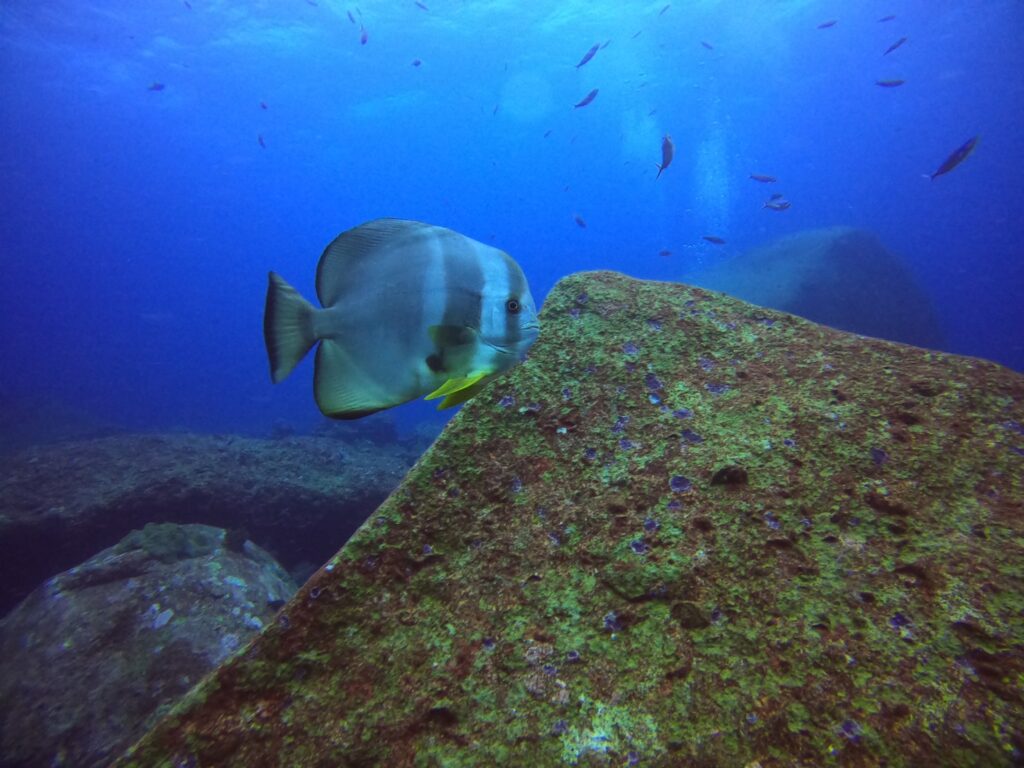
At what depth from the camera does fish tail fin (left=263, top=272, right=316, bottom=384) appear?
4.21 ft

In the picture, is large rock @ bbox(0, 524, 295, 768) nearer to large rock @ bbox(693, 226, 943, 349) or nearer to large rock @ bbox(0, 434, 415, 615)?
large rock @ bbox(0, 434, 415, 615)

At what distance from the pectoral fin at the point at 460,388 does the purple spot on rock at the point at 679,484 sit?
0.91 meters

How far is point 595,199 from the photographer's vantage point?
11388 cm

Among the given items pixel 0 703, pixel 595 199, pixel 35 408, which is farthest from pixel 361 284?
pixel 595 199

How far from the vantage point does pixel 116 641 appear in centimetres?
367

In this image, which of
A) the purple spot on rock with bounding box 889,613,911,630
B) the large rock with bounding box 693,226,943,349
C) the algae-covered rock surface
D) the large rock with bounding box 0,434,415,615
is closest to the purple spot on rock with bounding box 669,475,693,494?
the algae-covered rock surface

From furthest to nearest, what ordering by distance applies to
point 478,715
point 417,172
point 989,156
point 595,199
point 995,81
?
point 595,199 → point 417,172 → point 989,156 → point 995,81 → point 478,715

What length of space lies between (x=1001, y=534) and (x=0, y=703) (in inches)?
236

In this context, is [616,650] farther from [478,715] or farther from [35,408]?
[35,408]

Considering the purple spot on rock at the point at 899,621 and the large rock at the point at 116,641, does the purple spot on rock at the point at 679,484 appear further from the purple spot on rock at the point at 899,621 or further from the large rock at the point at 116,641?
the large rock at the point at 116,641

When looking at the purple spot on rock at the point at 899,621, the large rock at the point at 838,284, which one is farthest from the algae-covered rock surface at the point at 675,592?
the large rock at the point at 838,284

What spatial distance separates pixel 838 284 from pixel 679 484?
17.2m

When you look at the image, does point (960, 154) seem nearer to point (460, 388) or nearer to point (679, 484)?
point (679, 484)

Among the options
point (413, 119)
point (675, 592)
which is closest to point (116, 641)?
point (675, 592)
